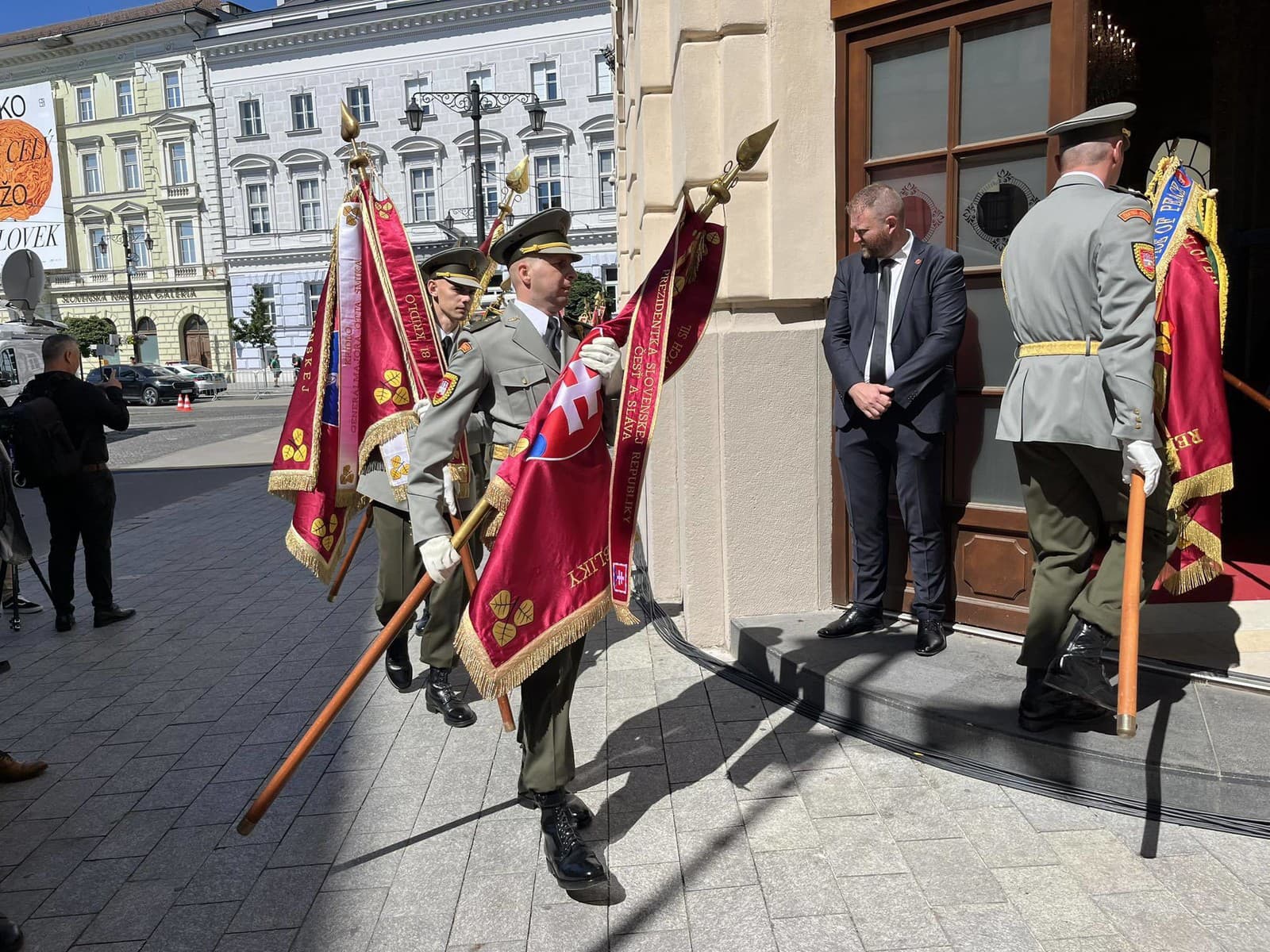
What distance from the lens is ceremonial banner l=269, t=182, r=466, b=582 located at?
4570 mm

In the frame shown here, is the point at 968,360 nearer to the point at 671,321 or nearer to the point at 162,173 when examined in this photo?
the point at 671,321

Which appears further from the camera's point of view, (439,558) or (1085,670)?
(1085,670)

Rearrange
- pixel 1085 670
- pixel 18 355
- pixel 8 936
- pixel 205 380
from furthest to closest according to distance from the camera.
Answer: pixel 205 380, pixel 18 355, pixel 1085 670, pixel 8 936

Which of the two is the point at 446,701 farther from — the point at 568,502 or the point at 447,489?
the point at 568,502

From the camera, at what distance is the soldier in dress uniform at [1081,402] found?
3.18 metres

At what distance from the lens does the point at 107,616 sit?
21.2ft

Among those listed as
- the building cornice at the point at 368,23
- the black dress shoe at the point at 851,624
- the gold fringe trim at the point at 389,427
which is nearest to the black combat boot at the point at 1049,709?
the black dress shoe at the point at 851,624

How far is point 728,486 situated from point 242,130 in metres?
49.6

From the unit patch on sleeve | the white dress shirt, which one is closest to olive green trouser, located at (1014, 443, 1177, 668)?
the white dress shirt

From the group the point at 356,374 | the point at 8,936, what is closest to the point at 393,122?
the point at 356,374

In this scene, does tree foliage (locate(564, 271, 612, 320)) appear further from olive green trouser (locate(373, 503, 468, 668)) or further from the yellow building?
the yellow building

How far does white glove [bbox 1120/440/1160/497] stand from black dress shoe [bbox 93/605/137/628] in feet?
19.7

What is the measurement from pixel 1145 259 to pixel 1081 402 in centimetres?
49

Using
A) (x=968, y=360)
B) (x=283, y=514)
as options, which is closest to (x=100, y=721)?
(x=968, y=360)
